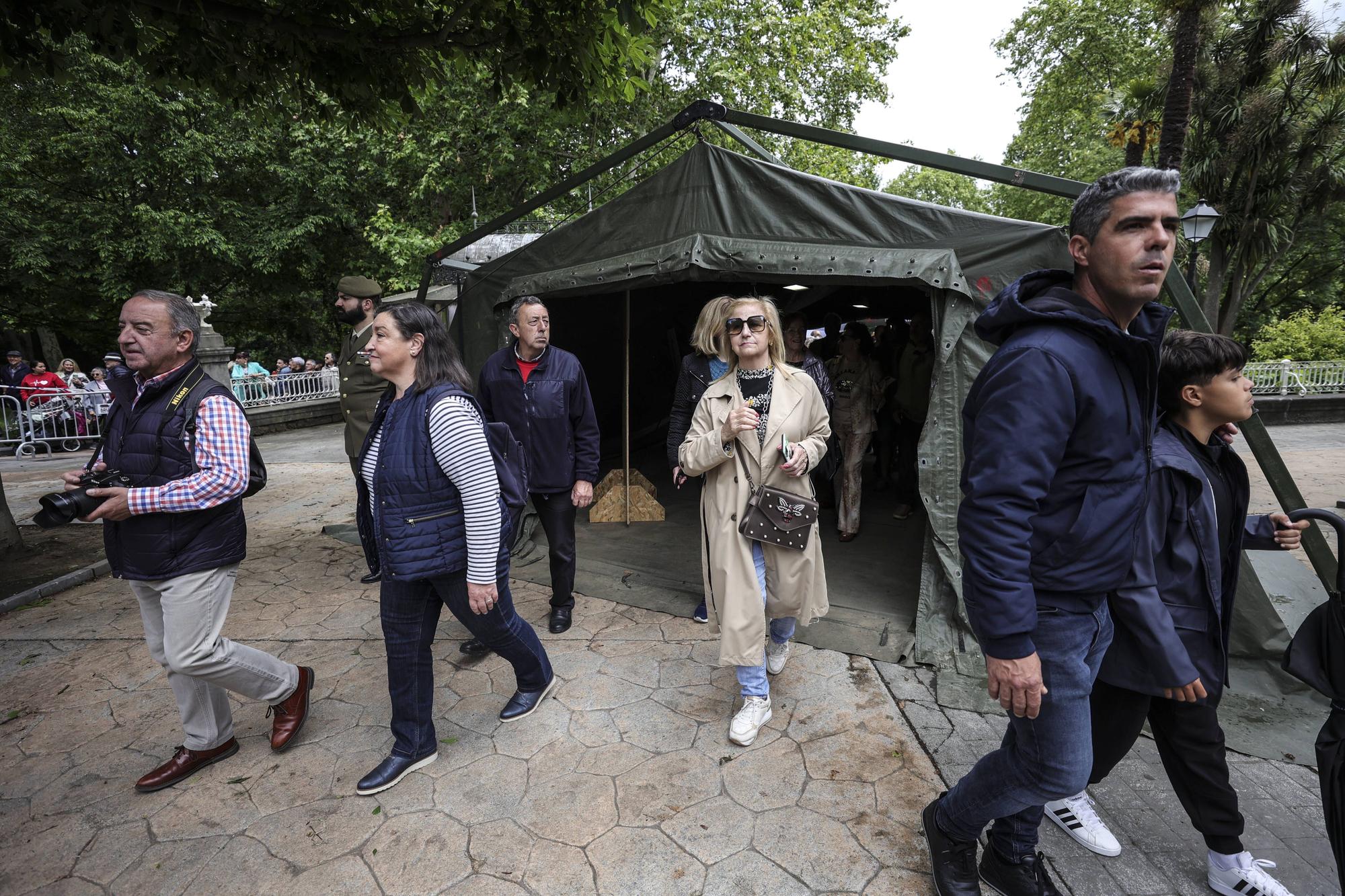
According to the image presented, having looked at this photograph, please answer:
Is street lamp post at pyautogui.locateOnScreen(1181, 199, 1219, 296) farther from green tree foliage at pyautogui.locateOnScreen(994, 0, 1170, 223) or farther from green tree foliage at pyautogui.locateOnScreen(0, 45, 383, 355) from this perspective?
green tree foliage at pyautogui.locateOnScreen(0, 45, 383, 355)

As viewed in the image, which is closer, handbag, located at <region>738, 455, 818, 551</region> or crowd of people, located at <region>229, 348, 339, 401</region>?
handbag, located at <region>738, 455, 818, 551</region>

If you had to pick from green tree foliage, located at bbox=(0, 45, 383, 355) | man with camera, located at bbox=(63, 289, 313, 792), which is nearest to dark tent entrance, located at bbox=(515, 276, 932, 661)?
man with camera, located at bbox=(63, 289, 313, 792)

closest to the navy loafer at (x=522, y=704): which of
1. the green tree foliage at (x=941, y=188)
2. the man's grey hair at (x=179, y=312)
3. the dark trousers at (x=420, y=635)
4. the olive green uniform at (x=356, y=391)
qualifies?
the dark trousers at (x=420, y=635)

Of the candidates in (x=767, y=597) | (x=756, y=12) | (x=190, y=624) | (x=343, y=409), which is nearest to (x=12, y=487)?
(x=343, y=409)

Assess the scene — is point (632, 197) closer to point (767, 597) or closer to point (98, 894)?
point (767, 597)

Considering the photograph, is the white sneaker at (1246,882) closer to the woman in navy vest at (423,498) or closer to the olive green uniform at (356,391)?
the woman in navy vest at (423,498)

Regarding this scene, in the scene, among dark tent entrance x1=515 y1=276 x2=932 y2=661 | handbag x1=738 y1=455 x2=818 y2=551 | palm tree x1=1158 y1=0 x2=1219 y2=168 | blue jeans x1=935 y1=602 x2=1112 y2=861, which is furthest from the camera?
palm tree x1=1158 y1=0 x2=1219 y2=168

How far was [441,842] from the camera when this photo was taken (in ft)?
7.59

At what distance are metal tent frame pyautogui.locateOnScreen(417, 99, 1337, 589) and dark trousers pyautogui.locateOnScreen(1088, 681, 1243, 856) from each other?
125cm

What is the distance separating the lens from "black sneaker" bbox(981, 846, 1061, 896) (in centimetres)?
199

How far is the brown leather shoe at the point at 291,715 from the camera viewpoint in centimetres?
284

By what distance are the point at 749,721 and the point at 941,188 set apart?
4073 cm

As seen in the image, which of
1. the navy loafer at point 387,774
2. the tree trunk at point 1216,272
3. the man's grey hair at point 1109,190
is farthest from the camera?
the tree trunk at point 1216,272

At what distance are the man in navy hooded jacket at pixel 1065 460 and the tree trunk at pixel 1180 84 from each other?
1132 cm
